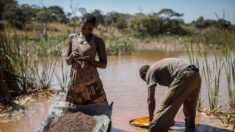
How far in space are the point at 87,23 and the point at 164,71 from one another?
1.20 m

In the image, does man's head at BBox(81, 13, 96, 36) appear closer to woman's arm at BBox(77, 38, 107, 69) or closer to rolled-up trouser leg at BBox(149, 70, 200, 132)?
woman's arm at BBox(77, 38, 107, 69)

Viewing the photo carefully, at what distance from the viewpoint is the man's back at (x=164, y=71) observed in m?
4.95

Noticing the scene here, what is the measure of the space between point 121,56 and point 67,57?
15104 mm

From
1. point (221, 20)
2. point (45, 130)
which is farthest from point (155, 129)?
point (221, 20)

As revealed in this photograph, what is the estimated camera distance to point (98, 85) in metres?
4.94

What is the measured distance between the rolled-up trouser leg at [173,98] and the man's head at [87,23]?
129 cm

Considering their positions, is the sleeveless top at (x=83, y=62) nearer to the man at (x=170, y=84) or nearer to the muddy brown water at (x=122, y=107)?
the man at (x=170, y=84)

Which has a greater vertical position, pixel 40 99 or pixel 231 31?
pixel 231 31

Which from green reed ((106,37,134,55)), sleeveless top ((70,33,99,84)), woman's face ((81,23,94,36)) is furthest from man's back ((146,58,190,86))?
green reed ((106,37,134,55))

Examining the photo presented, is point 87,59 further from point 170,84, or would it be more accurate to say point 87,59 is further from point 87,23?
point 170,84

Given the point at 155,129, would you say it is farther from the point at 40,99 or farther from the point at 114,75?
the point at 114,75

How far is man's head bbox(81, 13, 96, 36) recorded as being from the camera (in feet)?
15.4

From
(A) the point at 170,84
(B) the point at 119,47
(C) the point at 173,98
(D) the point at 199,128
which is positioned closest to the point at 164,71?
(A) the point at 170,84

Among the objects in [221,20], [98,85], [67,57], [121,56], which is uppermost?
[221,20]
